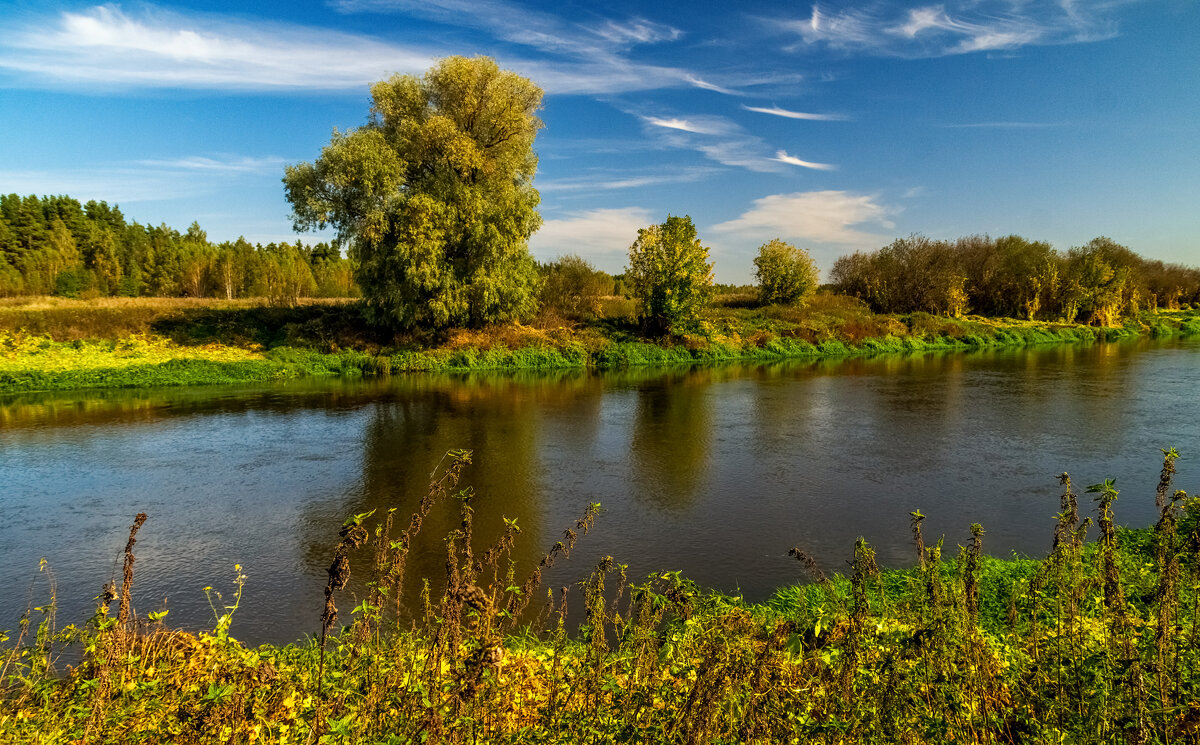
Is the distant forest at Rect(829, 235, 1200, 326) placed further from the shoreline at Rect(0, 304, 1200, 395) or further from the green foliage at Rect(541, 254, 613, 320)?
the green foliage at Rect(541, 254, 613, 320)

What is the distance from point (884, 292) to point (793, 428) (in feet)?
144

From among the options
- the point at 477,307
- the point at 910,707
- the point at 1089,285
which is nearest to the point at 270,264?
the point at 477,307

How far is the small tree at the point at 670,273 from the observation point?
123 ft

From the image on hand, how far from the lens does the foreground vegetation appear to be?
367 centimetres

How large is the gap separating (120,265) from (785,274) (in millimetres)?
70828

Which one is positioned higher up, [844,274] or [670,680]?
[844,274]

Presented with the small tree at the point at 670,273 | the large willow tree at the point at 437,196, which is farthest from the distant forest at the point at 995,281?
the large willow tree at the point at 437,196

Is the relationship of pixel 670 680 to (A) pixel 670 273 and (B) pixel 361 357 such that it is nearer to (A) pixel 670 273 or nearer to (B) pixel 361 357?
(B) pixel 361 357

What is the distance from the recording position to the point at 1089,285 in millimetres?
56344

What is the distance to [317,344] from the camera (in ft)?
106

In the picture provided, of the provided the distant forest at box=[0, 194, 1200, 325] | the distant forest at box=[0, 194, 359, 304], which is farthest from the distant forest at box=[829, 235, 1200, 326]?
the distant forest at box=[0, 194, 359, 304]

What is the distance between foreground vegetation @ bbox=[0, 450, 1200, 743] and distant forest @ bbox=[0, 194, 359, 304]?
61.2m

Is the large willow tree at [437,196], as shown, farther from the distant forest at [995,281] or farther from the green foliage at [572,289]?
the distant forest at [995,281]

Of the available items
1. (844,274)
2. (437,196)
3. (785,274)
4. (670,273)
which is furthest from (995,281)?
(437,196)
